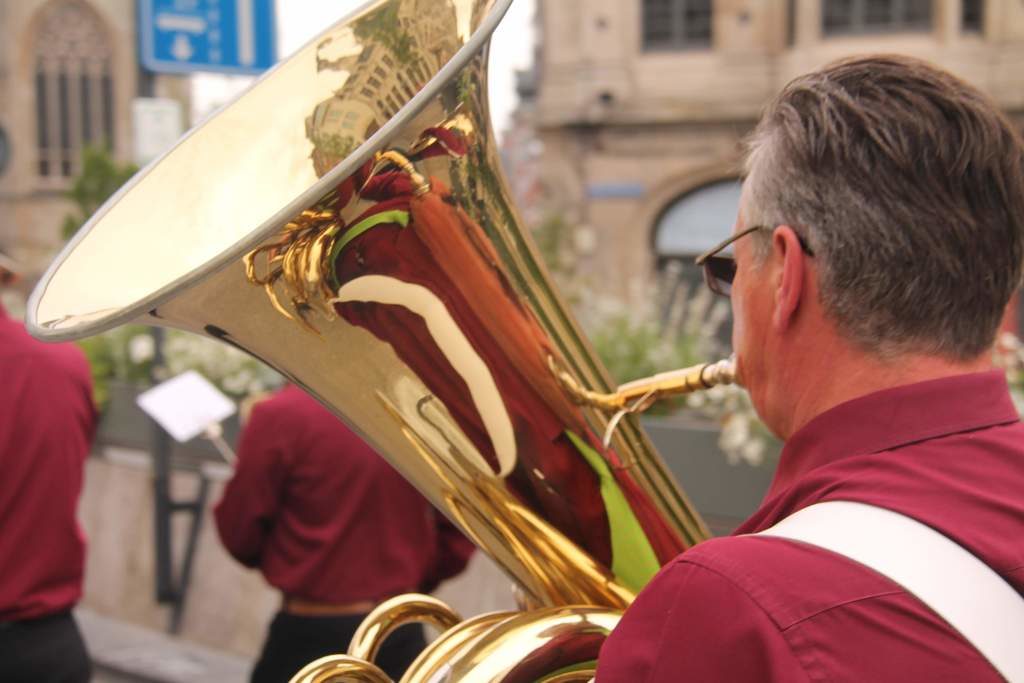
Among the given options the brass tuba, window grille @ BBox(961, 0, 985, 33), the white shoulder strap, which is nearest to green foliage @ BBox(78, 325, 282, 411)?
the brass tuba

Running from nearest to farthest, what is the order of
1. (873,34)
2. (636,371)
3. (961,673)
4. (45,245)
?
(961,673)
(636,371)
(873,34)
(45,245)

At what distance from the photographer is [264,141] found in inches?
63.5

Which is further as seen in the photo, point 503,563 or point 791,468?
point 503,563

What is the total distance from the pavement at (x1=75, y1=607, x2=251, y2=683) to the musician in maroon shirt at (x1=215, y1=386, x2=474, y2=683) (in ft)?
5.79

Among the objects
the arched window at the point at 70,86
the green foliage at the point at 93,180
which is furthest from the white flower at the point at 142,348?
the arched window at the point at 70,86

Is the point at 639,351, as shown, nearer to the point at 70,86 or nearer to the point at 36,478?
the point at 36,478

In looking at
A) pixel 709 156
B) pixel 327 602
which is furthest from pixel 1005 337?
pixel 709 156

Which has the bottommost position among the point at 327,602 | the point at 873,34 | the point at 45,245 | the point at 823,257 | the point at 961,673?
the point at 45,245

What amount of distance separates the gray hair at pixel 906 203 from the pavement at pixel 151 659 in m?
3.94

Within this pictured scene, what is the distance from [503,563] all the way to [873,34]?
45.6ft

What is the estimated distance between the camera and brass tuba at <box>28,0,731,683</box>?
122cm

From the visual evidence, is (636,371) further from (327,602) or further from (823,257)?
(823,257)

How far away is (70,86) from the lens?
30.2m

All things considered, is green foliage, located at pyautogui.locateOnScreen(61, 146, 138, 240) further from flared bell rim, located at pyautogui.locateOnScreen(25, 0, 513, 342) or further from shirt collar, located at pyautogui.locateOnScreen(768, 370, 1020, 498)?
shirt collar, located at pyautogui.locateOnScreen(768, 370, 1020, 498)
